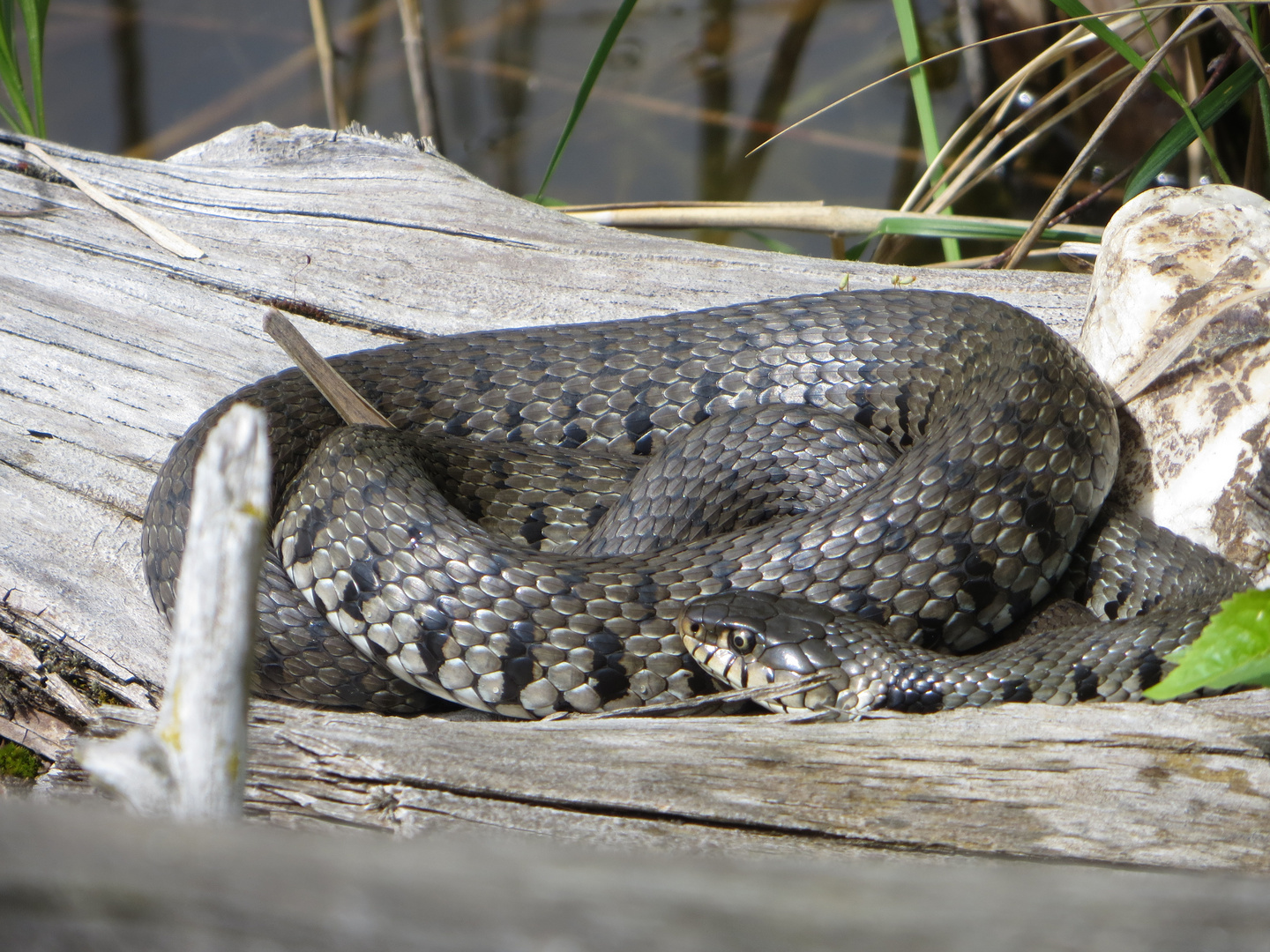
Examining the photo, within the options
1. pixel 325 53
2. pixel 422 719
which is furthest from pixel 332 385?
pixel 325 53

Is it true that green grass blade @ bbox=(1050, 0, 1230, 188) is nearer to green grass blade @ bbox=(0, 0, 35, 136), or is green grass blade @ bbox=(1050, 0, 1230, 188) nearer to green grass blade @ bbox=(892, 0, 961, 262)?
green grass blade @ bbox=(892, 0, 961, 262)

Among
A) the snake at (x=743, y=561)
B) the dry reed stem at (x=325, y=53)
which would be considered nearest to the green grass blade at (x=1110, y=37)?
the snake at (x=743, y=561)

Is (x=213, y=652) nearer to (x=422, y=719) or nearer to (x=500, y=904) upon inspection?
(x=500, y=904)

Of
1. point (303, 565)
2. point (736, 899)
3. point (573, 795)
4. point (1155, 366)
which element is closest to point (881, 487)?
point (1155, 366)

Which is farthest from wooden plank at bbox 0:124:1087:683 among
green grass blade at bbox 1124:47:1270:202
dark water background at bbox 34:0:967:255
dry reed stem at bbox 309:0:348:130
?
dark water background at bbox 34:0:967:255

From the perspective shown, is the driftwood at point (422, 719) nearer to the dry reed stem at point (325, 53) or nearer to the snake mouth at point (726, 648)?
the snake mouth at point (726, 648)
